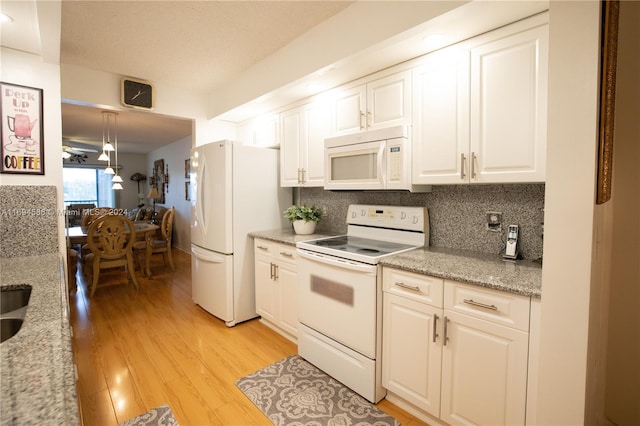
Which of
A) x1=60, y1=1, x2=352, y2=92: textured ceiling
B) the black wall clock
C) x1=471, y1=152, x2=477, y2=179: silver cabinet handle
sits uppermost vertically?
Answer: x1=60, y1=1, x2=352, y2=92: textured ceiling

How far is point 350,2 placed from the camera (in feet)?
6.54

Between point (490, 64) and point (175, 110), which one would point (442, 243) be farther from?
point (175, 110)

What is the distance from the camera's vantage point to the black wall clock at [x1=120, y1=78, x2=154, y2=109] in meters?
3.10

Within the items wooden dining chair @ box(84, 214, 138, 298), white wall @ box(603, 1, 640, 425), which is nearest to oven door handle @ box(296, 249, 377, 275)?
white wall @ box(603, 1, 640, 425)

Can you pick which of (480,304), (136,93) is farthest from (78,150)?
(480,304)

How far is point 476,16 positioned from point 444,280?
1.33 metres

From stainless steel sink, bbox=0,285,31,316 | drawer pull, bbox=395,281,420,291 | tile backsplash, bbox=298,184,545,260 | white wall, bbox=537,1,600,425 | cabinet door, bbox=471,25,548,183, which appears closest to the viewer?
white wall, bbox=537,1,600,425

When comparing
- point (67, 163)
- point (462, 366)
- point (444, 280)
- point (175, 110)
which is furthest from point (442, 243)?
point (67, 163)

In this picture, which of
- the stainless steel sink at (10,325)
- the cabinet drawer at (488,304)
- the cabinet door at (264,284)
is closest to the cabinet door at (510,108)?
the cabinet drawer at (488,304)

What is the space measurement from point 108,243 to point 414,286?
382 cm

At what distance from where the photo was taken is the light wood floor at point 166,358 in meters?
1.84

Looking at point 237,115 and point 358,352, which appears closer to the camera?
point 358,352

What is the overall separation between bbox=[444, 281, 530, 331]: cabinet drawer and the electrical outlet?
0.62 m

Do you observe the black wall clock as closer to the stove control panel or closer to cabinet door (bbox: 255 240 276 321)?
cabinet door (bbox: 255 240 276 321)
